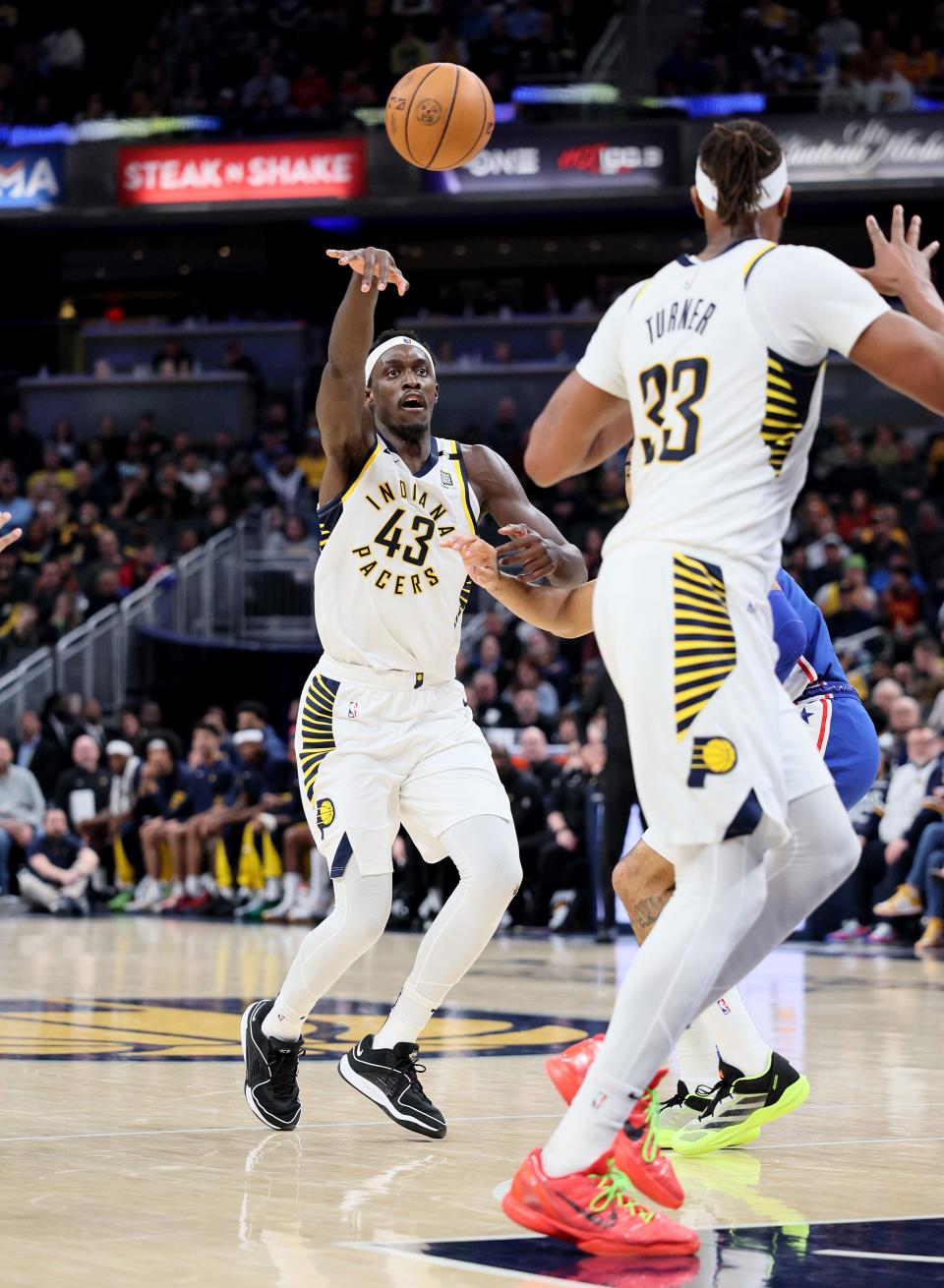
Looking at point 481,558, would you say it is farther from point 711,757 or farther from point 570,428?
point 711,757

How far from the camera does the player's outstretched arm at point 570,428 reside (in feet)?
13.4

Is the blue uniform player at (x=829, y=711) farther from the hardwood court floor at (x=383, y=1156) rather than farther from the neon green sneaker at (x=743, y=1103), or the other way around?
the hardwood court floor at (x=383, y=1156)

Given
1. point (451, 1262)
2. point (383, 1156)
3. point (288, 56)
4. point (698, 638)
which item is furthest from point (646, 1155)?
point (288, 56)

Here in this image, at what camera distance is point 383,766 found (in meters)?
5.68

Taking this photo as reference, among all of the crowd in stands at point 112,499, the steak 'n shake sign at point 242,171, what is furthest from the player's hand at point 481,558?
the steak 'n shake sign at point 242,171

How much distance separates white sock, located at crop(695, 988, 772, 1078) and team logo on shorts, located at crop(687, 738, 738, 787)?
174 cm

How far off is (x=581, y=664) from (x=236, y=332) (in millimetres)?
13060

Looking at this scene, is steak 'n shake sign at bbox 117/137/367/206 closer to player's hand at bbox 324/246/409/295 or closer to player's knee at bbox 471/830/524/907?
player's hand at bbox 324/246/409/295

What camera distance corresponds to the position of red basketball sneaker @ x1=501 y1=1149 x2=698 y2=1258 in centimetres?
370

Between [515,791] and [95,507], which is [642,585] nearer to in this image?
[515,791]

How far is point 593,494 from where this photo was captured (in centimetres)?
2388

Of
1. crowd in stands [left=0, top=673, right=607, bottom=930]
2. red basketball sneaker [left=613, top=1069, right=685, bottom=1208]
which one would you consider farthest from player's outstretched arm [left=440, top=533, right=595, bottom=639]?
crowd in stands [left=0, top=673, right=607, bottom=930]

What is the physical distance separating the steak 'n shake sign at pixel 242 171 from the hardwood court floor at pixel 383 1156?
18816mm

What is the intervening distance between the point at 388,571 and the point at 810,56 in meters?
22.5
